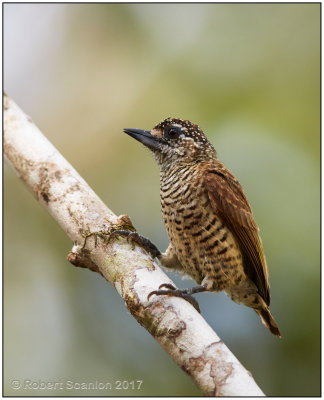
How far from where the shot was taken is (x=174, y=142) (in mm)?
3244

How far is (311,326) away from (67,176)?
203 centimetres

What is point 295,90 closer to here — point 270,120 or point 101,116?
point 270,120

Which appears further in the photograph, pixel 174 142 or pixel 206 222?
pixel 174 142

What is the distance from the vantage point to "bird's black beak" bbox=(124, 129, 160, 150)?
3.17 metres

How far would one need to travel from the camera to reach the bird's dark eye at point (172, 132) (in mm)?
3250

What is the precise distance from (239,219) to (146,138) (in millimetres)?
746

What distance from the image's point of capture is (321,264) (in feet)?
11.8

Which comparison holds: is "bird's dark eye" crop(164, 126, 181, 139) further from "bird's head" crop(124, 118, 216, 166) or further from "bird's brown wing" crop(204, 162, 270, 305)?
"bird's brown wing" crop(204, 162, 270, 305)

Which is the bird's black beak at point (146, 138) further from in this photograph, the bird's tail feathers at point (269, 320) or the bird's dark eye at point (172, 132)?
→ the bird's tail feathers at point (269, 320)

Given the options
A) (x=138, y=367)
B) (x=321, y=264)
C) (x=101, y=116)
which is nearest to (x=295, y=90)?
(x=321, y=264)

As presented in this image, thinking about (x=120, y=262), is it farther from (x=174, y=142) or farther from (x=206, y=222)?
(x=174, y=142)
